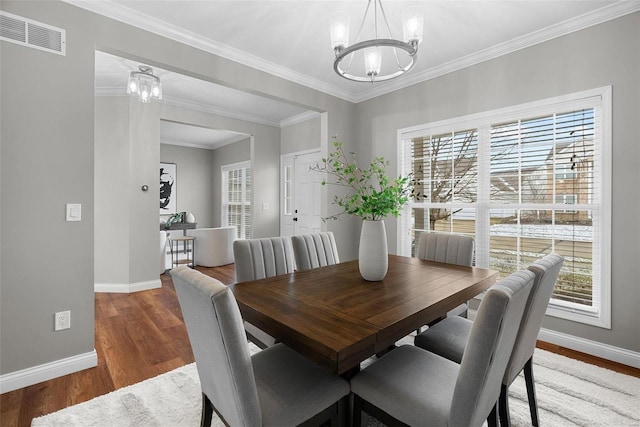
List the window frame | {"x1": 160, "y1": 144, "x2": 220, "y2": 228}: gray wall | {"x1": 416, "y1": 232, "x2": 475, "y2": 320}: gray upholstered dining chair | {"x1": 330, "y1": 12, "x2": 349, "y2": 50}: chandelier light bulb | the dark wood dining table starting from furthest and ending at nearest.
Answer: {"x1": 160, "y1": 144, "x2": 220, "y2": 228}: gray wall, the window frame, {"x1": 416, "y1": 232, "x2": 475, "y2": 320}: gray upholstered dining chair, {"x1": 330, "y1": 12, "x2": 349, "y2": 50}: chandelier light bulb, the dark wood dining table

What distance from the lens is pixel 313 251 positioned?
8.06 feet

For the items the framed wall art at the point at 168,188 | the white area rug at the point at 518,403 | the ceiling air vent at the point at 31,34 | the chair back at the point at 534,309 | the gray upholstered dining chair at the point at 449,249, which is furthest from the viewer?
the framed wall art at the point at 168,188

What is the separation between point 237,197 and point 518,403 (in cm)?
684

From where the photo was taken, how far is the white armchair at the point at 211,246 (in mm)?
5602

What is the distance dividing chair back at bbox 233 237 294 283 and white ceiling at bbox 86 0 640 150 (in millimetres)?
1829

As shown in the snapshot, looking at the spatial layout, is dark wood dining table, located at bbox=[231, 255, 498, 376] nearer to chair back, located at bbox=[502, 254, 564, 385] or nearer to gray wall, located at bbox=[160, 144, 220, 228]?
chair back, located at bbox=[502, 254, 564, 385]

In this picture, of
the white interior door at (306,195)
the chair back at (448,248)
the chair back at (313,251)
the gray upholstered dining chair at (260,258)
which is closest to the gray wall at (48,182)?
the gray upholstered dining chair at (260,258)

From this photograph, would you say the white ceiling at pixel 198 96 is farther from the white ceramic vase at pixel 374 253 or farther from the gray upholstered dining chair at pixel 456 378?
the gray upholstered dining chair at pixel 456 378

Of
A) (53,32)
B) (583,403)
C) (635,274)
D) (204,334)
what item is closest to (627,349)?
(635,274)

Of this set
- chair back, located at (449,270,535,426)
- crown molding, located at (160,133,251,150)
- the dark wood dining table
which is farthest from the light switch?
crown molding, located at (160,133,251,150)

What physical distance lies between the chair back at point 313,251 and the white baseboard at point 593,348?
79.8 inches

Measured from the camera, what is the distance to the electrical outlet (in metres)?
2.15

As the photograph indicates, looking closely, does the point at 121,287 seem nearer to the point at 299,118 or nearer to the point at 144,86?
the point at 144,86

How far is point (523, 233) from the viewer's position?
2.91 m
